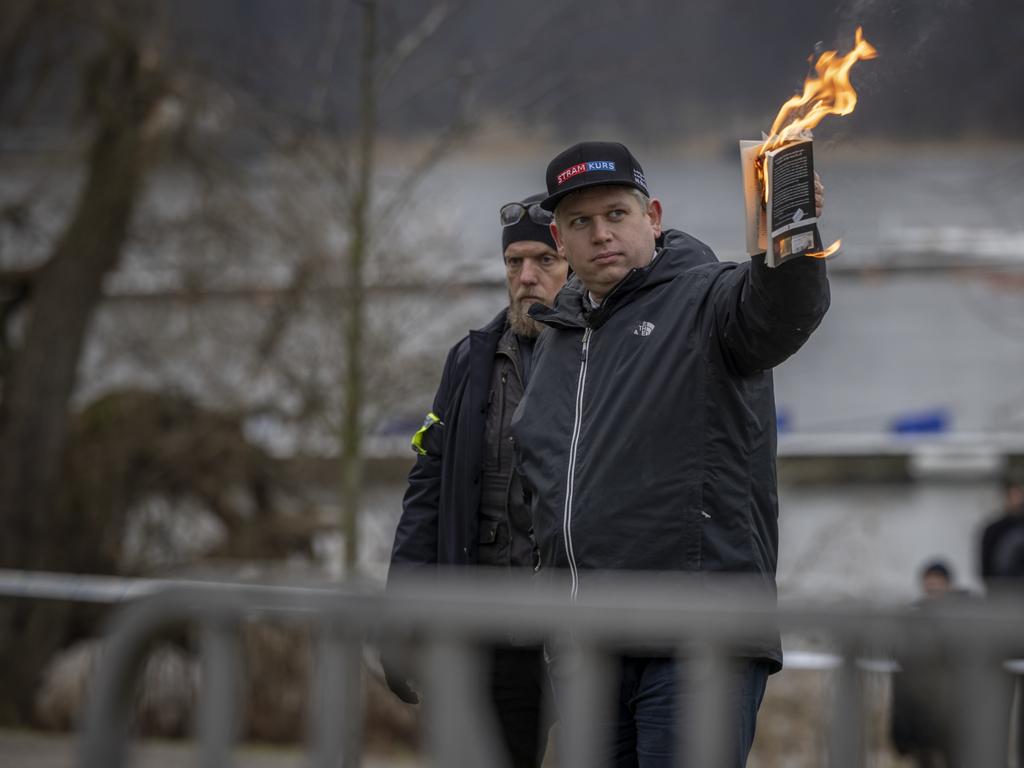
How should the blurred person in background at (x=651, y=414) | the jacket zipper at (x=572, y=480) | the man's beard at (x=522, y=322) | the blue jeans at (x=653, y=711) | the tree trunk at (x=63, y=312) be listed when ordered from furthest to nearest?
Answer: the tree trunk at (x=63, y=312), the man's beard at (x=522, y=322), the jacket zipper at (x=572, y=480), the blurred person in background at (x=651, y=414), the blue jeans at (x=653, y=711)

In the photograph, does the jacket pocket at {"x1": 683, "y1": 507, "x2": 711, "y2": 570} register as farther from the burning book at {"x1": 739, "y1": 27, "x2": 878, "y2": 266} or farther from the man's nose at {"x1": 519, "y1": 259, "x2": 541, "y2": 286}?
the man's nose at {"x1": 519, "y1": 259, "x2": 541, "y2": 286}

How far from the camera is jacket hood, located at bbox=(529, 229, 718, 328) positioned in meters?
3.24

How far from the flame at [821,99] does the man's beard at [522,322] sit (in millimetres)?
1051

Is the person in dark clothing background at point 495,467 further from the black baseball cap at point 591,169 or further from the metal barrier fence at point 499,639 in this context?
the metal barrier fence at point 499,639

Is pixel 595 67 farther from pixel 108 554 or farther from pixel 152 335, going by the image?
pixel 108 554

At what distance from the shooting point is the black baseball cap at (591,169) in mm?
3270

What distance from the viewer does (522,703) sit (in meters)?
3.68

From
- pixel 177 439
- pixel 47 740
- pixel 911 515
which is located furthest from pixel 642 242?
pixel 911 515

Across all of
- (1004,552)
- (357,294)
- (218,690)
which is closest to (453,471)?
(218,690)

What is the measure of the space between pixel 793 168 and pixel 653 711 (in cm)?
118

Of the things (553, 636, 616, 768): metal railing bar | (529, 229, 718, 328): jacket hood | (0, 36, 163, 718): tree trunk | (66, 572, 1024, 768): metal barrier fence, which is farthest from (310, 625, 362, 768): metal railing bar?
(0, 36, 163, 718): tree trunk

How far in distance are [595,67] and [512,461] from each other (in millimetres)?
7356

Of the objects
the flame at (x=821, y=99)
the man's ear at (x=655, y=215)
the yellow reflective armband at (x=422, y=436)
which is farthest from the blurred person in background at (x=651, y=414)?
the yellow reflective armband at (x=422, y=436)

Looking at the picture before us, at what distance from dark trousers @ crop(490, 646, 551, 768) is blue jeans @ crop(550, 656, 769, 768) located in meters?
0.57
